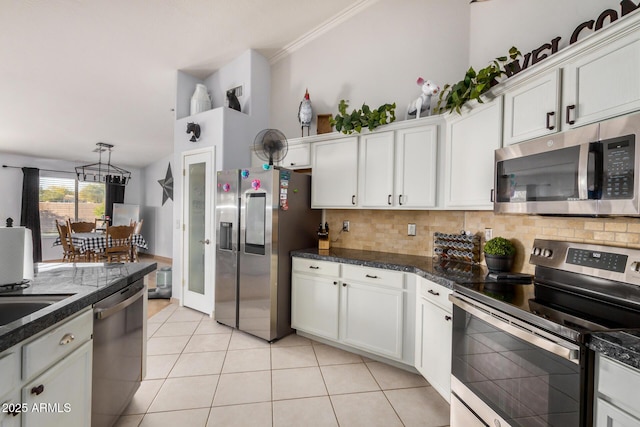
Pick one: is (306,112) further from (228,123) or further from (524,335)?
(524,335)

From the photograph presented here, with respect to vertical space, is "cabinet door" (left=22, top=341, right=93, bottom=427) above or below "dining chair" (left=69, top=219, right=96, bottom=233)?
below

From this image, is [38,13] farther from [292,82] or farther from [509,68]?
[509,68]

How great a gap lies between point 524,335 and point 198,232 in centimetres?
354

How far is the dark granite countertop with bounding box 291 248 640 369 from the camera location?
901 mm

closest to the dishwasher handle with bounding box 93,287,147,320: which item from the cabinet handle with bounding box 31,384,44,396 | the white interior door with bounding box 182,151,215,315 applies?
the cabinet handle with bounding box 31,384,44,396

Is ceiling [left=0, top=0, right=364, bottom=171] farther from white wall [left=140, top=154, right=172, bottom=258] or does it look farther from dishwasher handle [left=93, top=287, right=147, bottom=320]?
white wall [left=140, top=154, right=172, bottom=258]

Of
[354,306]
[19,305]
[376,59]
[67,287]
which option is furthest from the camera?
[376,59]

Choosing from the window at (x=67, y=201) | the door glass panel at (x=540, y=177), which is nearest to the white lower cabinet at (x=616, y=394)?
the door glass panel at (x=540, y=177)

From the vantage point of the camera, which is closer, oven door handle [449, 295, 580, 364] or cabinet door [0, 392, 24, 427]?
cabinet door [0, 392, 24, 427]

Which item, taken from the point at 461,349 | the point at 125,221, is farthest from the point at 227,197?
the point at 125,221

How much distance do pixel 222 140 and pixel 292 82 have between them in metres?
1.22

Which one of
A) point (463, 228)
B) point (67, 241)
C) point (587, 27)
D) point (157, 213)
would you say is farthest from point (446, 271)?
point (157, 213)

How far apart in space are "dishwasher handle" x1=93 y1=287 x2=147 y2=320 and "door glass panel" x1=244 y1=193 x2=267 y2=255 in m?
1.12

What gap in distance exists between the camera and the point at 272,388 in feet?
6.89
